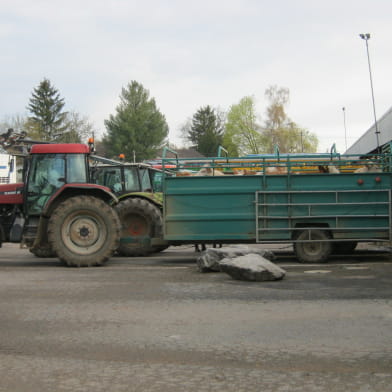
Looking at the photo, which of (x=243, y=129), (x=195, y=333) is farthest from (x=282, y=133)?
(x=195, y=333)

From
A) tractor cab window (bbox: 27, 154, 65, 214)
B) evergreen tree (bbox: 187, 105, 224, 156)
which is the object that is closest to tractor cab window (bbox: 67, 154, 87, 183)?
tractor cab window (bbox: 27, 154, 65, 214)

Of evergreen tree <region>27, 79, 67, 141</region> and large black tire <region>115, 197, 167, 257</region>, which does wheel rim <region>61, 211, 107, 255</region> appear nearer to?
large black tire <region>115, 197, 167, 257</region>

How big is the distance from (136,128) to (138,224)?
5367 cm

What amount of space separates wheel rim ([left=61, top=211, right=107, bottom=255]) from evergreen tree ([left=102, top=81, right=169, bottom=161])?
5474cm

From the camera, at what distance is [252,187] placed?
1173 cm

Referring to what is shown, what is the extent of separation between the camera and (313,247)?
11719 millimetres

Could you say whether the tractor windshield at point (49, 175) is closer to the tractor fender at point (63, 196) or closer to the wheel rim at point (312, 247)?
the tractor fender at point (63, 196)

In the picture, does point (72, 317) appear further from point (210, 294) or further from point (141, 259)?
point (141, 259)

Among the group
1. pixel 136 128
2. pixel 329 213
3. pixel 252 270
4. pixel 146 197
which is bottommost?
pixel 252 270

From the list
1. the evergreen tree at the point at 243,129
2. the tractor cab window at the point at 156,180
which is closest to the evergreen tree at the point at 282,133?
the evergreen tree at the point at 243,129

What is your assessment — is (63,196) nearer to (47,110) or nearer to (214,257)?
(214,257)

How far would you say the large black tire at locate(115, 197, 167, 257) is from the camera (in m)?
13.7

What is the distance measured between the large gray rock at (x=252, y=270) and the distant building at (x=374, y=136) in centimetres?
1981

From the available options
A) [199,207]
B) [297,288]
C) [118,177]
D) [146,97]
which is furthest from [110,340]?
[146,97]
